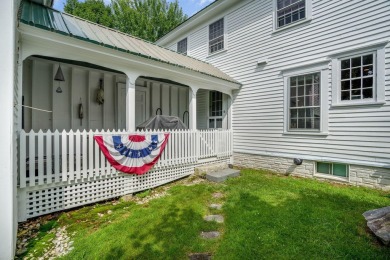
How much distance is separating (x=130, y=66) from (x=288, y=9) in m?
5.74

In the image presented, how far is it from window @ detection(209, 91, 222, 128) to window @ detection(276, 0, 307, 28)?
12.5ft

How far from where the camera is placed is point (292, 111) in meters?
6.62

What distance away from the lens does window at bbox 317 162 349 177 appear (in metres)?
5.61

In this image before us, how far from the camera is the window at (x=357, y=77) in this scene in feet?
16.6

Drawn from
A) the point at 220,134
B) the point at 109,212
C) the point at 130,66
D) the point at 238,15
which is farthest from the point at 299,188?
the point at 238,15

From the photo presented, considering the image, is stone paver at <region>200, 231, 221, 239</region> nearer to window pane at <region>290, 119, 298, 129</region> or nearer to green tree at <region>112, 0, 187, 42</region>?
window pane at <region>290, 119, 298, 129</region>

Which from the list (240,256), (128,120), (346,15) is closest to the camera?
(240,256)

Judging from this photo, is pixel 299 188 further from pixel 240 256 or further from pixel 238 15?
pixel 238 15

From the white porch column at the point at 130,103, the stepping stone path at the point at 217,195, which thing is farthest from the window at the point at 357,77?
the white porch column at the point at 130,103

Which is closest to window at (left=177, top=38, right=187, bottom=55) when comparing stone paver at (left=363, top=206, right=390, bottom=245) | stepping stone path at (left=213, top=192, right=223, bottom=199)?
stepping stone path at (left=213, top=192, right=223, bottom=199)

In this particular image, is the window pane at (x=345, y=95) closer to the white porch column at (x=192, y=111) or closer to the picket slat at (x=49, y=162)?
the white porch column at (x=192, y=111)

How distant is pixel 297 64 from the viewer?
254 inches

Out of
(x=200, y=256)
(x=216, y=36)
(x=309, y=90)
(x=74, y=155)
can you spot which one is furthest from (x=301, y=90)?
(x=74, y=155)

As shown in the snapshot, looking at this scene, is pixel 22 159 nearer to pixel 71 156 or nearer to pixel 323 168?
pixel 71 156
